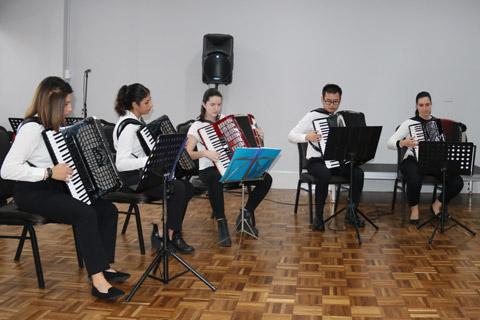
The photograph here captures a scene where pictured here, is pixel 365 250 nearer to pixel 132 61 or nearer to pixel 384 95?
pixel 384 95

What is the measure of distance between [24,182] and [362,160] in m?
2.82

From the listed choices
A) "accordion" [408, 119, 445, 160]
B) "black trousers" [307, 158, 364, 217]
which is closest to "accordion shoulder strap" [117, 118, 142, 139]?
"black trousers" [307, 158, 364, 217]

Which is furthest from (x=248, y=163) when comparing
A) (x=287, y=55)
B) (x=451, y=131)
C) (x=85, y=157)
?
(x=287, y=55)

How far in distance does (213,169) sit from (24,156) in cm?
183

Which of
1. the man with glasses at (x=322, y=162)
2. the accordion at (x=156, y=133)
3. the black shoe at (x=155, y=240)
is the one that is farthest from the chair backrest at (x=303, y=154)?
the black shoe at (x=155, y=240)

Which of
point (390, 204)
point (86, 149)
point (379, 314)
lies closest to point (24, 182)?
point (86, 149)

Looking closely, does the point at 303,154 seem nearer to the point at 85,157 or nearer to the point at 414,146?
the point at 414,146

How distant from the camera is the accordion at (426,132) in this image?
5.33 meters

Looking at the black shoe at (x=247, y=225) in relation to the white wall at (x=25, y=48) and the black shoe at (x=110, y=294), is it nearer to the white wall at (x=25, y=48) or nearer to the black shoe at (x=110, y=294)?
the black shoe at (x=110, y=294)

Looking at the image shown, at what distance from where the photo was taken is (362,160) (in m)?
5.00

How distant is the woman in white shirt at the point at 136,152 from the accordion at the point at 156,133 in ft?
0.27

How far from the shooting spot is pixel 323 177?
518 centimetres

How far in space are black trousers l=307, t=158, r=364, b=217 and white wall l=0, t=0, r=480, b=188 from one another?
2.36 metres

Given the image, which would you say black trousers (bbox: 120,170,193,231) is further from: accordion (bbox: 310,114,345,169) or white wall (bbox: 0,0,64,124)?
white wall (bbox: 0,0,64,124)
